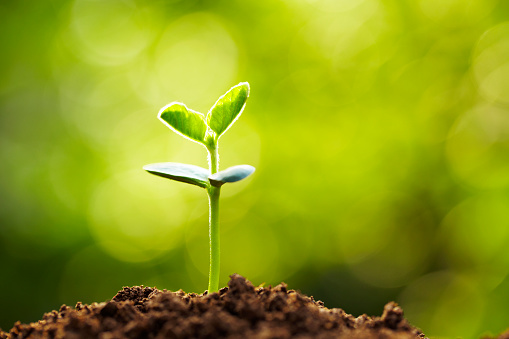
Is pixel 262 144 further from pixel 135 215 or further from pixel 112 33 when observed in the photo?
pixel 112 33

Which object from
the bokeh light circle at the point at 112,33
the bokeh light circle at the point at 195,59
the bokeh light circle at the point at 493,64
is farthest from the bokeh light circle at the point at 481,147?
the bokeh light circle at the point at 112,33

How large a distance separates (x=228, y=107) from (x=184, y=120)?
4.1 inches

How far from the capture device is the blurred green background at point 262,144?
481 centimetres

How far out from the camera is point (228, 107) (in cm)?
107

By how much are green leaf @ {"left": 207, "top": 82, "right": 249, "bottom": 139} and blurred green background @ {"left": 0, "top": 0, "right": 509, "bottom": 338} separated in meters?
4.05

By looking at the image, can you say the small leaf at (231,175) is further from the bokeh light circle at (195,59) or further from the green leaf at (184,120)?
the bokeh light circle at (195,59)

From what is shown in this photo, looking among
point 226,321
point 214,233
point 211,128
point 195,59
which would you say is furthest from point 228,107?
point 195,59

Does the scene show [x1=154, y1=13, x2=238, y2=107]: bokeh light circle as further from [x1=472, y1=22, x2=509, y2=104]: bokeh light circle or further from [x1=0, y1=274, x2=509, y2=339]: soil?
[x1=0, y1=274, x2=509, y2=339]: soil

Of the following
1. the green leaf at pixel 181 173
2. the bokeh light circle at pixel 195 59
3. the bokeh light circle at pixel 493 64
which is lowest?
the green leaf at pixel 181 173

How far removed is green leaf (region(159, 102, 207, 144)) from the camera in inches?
41.2

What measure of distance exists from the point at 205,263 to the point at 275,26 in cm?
280

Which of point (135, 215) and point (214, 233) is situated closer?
point (214, 233)

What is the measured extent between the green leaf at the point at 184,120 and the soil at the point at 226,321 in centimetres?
34

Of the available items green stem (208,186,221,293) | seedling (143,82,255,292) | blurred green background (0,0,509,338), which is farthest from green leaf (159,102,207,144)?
blurred green background (0,0,509,338)
